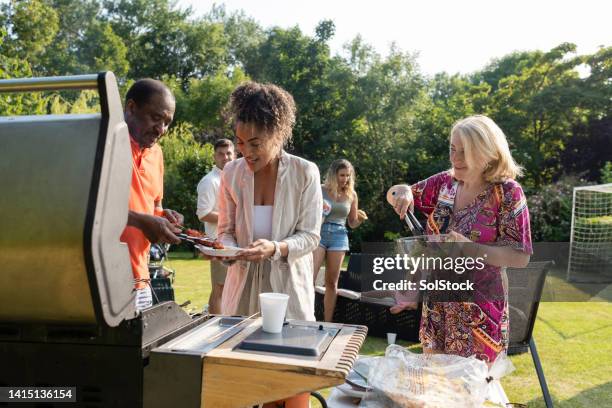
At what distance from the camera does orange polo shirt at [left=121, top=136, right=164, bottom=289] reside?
1946 mm

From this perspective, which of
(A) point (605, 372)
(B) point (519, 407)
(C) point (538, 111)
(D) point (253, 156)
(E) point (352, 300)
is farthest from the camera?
→ (C) point (538, 111)

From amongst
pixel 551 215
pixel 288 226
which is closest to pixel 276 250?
pixel 288 226

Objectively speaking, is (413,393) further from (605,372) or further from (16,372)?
(605,372)

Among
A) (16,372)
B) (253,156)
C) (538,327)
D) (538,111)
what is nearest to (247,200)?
Result: (253,156)

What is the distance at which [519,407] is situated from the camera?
174 cm

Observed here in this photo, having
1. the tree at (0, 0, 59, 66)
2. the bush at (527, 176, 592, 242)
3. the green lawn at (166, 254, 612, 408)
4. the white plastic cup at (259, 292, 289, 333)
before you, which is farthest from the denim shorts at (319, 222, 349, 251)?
the tree at (0, 0, 59, 66)

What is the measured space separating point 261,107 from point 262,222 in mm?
474

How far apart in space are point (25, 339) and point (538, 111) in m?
15.1

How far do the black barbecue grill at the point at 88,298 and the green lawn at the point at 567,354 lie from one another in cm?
293

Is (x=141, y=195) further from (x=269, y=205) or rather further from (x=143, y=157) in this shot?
(x=269, y=205)

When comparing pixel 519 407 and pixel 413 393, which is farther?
pixel 519 407

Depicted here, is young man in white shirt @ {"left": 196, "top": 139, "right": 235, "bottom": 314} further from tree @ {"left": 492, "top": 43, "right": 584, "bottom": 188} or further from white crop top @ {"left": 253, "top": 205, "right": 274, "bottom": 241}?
tree @ {"left": 492, "top": 43, "right": 584, "bottom": 188}

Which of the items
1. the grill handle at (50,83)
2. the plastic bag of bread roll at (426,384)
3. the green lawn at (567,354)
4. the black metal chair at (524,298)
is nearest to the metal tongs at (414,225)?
the plastic bag of bread roll at (426,384)

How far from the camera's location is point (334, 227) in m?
5.32
